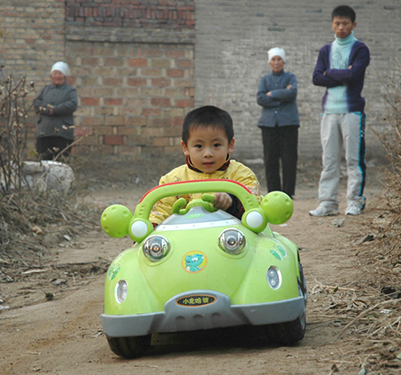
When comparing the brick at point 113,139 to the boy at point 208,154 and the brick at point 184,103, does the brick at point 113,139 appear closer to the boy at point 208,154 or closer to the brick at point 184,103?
the brick at point 184,103

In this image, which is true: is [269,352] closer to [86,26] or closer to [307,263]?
[307,263]

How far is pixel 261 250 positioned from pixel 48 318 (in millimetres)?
1699

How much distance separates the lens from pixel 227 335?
113 inches

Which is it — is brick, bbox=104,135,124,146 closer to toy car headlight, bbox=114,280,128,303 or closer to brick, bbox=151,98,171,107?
A: brick, bbox=151,98,171,107

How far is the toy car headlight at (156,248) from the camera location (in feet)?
8.27

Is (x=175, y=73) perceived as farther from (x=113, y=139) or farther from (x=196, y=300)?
(x=196, y=300)

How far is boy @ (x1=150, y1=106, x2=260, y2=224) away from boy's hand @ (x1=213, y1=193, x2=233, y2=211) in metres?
0.06

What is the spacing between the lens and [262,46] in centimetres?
1287

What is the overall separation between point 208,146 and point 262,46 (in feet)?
33.8

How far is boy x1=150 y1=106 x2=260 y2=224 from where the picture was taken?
3031 millimetres

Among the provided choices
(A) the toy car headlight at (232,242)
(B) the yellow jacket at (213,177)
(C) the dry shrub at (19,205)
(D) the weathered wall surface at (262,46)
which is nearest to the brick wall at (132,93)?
(D) the weathered wall surface at (262,46)

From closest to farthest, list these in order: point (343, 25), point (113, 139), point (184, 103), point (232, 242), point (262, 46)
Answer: point (232, 242)
point (343, 25)
point (113, 139)
point (184, 103)
point (262, 46)

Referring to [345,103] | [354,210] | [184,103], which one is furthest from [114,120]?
[354,210]

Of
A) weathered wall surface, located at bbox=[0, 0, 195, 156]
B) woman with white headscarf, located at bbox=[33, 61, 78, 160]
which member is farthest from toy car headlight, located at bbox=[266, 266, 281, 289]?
weathered wall surface, located at bbox=[0, 0, 195, 156]
